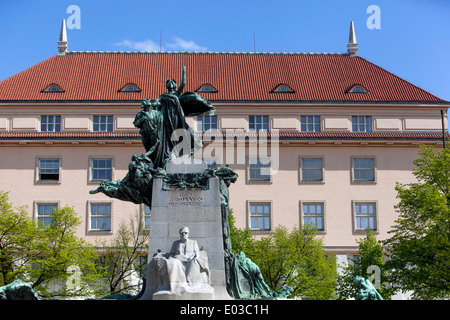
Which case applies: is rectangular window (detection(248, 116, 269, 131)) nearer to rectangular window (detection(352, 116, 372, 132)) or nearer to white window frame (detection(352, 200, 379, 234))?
rectangular window (detection(352, 116, 372, 132))

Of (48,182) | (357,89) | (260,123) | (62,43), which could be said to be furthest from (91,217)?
(357,89)

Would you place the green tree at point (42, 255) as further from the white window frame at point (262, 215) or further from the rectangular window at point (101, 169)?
the white window frame at point (262, 215)

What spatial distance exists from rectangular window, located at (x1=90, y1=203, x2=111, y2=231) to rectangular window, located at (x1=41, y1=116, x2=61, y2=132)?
21.2 feet

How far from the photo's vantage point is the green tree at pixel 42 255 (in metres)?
42.6

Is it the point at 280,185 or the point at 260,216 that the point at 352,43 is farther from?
the point at 260,216

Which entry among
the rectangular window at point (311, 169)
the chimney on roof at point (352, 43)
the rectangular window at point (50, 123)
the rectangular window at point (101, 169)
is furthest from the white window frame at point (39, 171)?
the chimney on roof at point (352, 43)

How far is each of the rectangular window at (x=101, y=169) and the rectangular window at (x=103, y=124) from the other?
2.43m

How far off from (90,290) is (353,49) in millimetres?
31999

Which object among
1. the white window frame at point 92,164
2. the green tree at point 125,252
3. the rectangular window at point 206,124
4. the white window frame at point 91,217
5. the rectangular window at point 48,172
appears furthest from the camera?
the rectangular window at point 206,124

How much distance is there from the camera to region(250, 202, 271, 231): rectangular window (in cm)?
5638

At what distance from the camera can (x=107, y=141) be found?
56750 mm

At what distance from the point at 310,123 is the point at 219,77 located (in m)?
8.05

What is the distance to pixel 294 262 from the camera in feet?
159
